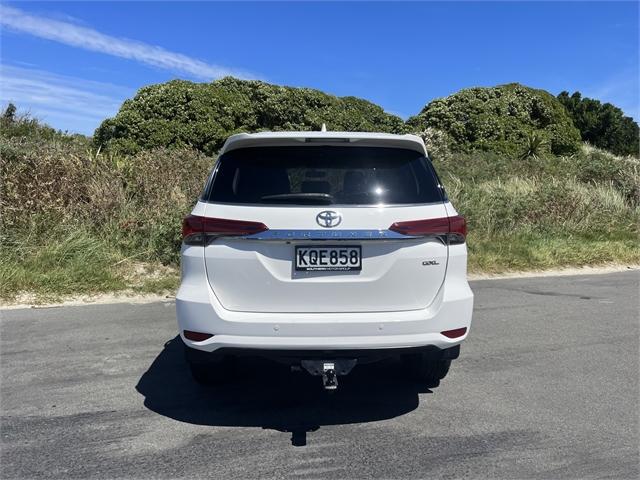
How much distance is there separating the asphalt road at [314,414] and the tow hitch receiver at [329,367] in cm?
37

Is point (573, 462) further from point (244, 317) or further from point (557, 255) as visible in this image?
point (557, 255)

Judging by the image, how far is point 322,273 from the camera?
125 inches

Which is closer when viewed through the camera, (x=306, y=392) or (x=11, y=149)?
(x=306, y=392)

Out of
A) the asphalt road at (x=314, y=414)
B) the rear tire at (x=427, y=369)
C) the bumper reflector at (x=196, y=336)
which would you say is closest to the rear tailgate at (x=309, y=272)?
the bumper reflector at (x=196, y=336)

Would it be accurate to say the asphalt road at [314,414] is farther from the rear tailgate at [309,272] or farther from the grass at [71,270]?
the grass at [71,270]

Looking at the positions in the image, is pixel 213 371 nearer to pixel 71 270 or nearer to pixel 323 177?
pixel 323 177

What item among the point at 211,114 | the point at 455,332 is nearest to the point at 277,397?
the point at 455,332

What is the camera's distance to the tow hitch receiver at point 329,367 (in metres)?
3.19

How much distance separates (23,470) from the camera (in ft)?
9.65

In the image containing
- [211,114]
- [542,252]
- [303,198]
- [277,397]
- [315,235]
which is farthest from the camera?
[211,114]

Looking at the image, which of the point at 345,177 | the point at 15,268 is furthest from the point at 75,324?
the point at 345,177

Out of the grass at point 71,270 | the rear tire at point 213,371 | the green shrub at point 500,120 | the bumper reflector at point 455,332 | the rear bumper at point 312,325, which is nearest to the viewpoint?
the rear bumper at point 312,325

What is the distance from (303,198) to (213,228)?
55 cm

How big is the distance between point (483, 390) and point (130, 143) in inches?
679
